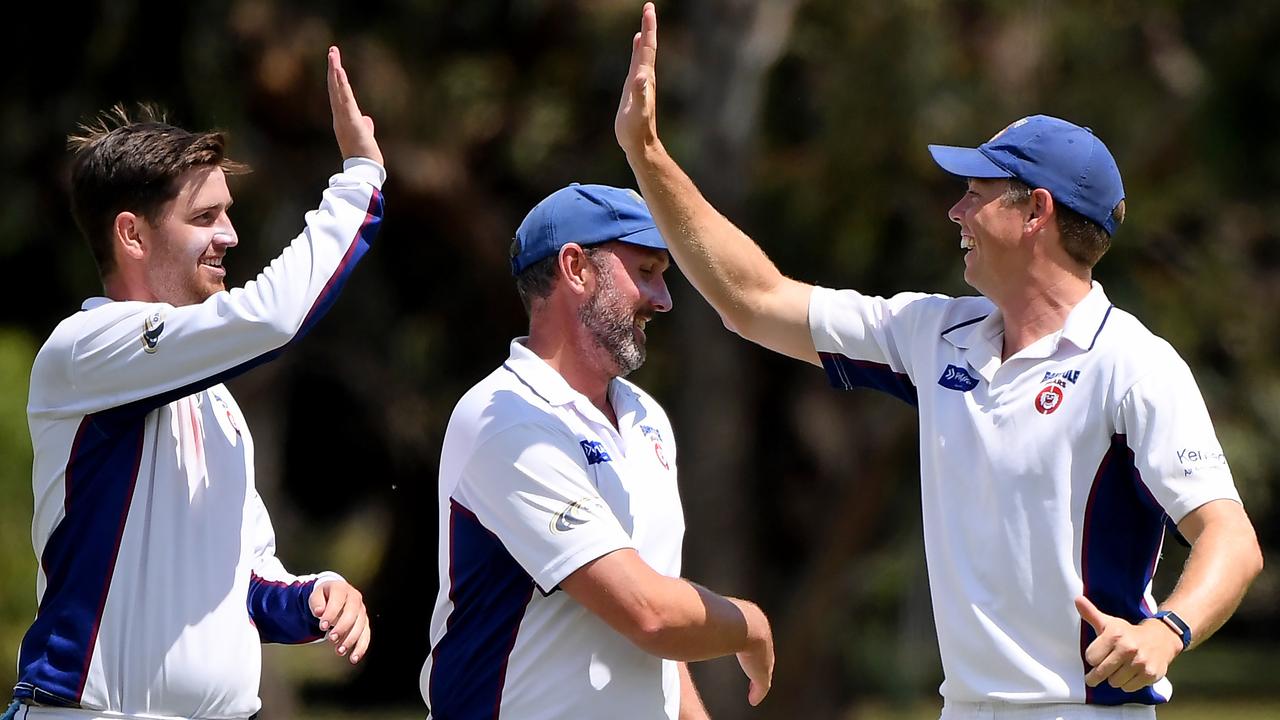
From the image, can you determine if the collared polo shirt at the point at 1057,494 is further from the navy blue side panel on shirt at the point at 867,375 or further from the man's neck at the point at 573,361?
the man's neck at the point at 573,361

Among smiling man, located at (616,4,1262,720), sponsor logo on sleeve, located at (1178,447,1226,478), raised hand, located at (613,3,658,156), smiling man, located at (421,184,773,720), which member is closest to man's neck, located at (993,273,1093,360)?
smiling man, located at (616,4,1262,720)

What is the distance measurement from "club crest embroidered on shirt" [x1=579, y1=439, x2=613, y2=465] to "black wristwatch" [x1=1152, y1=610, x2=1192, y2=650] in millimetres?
1247

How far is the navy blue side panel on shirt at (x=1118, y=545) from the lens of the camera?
3678 mm

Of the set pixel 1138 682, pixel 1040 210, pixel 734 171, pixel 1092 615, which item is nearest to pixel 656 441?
pixel 1040 210

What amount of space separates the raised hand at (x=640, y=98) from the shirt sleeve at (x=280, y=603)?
1.23 metres

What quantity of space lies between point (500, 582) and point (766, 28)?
10990 mm

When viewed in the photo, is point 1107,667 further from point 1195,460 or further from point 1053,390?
point 1053,390

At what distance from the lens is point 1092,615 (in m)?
3.37

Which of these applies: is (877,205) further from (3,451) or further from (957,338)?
(957,338)

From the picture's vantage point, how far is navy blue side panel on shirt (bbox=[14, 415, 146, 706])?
12.0 feet

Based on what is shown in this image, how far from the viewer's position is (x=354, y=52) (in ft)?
46.4

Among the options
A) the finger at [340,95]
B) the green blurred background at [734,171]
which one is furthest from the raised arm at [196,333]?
the green blurred background at [734,171]

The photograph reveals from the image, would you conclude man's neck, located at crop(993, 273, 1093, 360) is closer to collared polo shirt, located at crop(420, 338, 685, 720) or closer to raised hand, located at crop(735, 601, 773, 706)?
raised hand, located at crop(735, 601, 773, 706)

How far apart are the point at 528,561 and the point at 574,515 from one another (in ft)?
0.46
